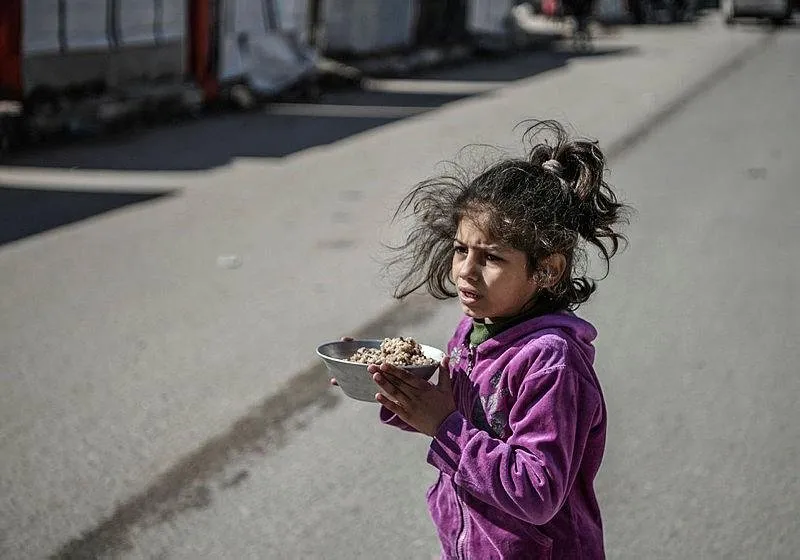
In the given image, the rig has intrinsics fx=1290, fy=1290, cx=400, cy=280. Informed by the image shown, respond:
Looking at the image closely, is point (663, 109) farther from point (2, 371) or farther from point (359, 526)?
point (359, 526)

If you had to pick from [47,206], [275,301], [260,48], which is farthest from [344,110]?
[275,301]

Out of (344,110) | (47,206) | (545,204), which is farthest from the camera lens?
(344,110)

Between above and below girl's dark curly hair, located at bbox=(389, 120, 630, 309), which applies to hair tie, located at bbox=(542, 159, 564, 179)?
above

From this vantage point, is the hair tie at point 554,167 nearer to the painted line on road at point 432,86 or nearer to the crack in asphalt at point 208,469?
the crack in asphalt at point 208,469

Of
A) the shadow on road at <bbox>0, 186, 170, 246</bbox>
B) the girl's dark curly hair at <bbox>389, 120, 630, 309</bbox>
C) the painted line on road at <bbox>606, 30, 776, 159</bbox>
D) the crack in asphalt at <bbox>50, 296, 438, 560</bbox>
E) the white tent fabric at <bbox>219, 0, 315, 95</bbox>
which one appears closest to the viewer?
the girl's dark curly hair at <bbox>389, 120, 630, 309</bbox>

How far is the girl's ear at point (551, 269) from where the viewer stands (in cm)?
226

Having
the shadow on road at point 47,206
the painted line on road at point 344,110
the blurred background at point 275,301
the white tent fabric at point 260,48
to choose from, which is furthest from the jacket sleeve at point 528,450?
the white tent fabric at point 260,48

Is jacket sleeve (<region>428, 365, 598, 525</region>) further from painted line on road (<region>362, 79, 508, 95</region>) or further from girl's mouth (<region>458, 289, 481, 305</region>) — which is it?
painted line on road (<region>362, 79, 508, 95</region>)

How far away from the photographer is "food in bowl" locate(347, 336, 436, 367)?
7.71 feet

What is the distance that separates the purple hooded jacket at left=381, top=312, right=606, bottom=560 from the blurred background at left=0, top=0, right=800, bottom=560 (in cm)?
109

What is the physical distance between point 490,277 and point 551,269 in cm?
12

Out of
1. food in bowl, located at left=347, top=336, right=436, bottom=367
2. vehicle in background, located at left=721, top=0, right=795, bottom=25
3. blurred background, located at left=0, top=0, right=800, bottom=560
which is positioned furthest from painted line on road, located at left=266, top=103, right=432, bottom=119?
vehicle in background, located at left=721, top=0, right=795, bottom=25

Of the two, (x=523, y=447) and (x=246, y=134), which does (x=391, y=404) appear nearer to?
(x=523, y=447)

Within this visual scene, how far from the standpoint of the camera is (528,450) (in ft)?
6.92
